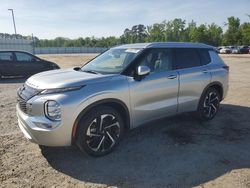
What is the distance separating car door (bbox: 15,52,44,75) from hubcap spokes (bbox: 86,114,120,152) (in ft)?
36.8

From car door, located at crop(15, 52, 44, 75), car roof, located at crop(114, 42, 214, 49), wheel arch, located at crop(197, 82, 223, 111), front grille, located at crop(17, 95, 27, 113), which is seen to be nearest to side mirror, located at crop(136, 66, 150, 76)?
car roof, located at crop(114, 42, 214, 49)

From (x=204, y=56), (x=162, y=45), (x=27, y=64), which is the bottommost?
(x=27, y=64)

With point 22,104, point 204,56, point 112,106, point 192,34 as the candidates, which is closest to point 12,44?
point 204,56

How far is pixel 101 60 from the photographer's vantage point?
577cm

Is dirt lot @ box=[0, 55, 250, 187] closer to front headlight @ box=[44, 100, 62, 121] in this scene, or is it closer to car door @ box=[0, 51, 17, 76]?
front headlight @ box=[44, 100, 62, 121]

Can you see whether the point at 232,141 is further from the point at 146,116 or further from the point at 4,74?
the point at 4,74

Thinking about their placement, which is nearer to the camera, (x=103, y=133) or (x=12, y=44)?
(x=103, y=133)

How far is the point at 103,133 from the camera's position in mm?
4539

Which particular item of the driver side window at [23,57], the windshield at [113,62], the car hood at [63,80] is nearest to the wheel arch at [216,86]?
the windshield at [113,62]

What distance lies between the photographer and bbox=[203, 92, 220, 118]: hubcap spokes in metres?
6.44

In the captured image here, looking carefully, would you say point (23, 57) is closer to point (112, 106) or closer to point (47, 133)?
point (112, 106)

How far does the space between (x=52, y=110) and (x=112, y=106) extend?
3.39ft

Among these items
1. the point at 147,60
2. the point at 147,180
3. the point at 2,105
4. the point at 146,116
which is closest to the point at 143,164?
the point at 147,180

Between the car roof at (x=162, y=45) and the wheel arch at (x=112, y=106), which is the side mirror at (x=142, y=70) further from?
the car roof at (x=162, y=45)
